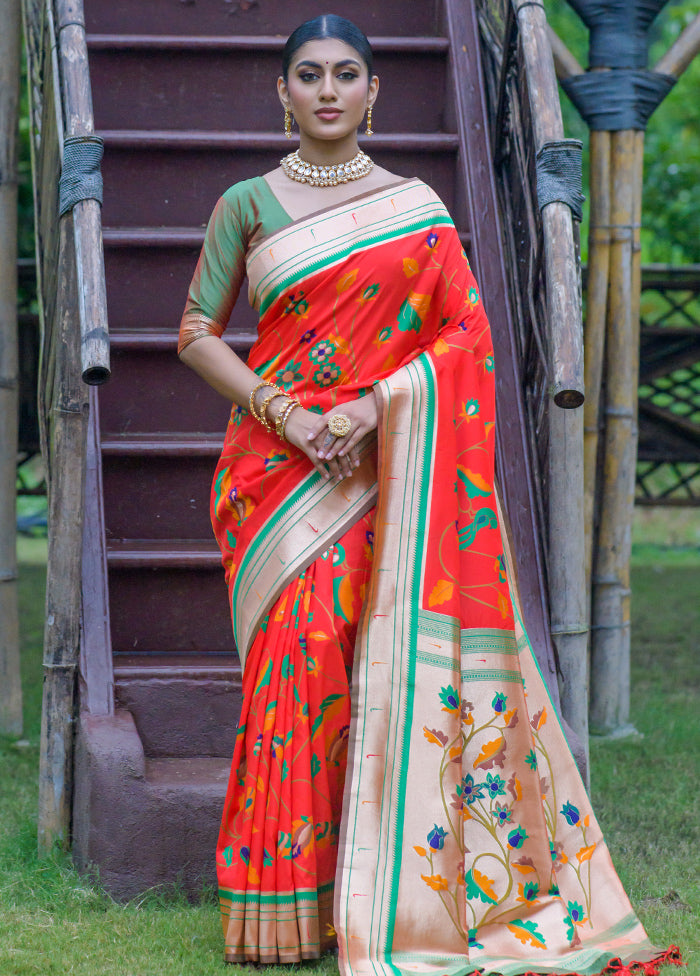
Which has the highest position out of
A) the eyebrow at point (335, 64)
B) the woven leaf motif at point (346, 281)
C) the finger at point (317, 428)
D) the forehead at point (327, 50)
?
the forehead at point (327, 50)

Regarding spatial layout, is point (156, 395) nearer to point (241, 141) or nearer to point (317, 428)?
point (241, 141)

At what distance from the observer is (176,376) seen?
4184mm

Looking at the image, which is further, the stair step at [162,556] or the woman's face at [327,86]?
the stair step at [162,556]

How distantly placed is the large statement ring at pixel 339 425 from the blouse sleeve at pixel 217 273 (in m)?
0.39

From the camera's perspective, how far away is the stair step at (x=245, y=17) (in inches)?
191

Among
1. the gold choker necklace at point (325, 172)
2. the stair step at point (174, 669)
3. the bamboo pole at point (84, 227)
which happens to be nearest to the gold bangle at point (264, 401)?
the bamboo pole at point (84, 227)

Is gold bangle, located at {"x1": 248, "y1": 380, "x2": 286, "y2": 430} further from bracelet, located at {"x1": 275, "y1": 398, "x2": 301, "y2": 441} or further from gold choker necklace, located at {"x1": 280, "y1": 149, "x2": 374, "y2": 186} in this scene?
gold choker necklace, located at {"x1": 280, "y1": 149, "x2": 374, "y2": 186}

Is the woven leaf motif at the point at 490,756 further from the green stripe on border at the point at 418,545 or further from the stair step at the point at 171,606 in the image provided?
the stair step at the point at 171,606

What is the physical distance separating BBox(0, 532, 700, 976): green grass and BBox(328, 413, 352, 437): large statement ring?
118 centimetres

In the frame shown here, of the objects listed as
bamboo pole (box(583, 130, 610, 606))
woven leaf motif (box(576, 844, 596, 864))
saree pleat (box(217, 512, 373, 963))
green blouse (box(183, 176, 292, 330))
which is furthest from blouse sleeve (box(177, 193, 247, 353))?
bamboo pole (box(583, 130, 610, 606))

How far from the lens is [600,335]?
189 inches

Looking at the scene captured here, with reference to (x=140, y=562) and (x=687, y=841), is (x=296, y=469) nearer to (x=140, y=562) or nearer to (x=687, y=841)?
(x=140, y=562)

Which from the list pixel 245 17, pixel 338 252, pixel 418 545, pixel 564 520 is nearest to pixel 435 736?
pixel 418 545

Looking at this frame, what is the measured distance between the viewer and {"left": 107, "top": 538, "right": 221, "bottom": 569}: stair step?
3.75 meters
